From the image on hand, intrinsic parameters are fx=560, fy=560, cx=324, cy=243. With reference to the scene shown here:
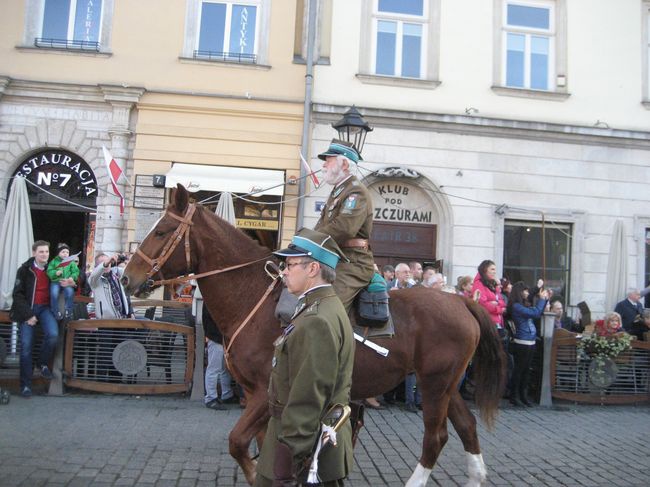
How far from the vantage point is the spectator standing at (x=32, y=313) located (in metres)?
7.09

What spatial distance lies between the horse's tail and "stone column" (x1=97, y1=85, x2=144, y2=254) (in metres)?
9.03

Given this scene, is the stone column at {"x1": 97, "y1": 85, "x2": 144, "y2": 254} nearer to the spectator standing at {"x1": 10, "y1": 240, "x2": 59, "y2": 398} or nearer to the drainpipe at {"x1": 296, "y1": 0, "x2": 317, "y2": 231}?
the drainpipe at {"x1": 296, "y1": 0, "x2": 317, "y2": 231}

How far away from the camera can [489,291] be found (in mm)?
7949

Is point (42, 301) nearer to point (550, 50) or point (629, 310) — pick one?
point (629, 310)

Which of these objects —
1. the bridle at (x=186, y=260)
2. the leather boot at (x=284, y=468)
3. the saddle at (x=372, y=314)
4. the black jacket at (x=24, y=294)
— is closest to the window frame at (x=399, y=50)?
the black jacket at (x=24, y=294)

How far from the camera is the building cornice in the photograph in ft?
41.0

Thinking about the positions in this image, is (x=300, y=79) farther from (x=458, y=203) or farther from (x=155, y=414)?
(x=155, y=414)

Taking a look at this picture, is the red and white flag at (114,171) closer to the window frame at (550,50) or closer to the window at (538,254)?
the window frame at (550,50)

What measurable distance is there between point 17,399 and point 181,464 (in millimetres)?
3280

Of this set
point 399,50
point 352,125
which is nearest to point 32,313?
point 352,125

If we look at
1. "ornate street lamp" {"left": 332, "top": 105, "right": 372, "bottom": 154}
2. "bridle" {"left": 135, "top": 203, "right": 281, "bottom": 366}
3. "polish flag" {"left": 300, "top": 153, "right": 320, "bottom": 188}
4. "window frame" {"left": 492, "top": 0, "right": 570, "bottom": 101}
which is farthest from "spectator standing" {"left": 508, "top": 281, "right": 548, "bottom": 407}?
"window frame" {"left": 492, "top": 0, "right": 570, "bottom": 101}

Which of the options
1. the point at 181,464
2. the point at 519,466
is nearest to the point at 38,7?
the point at 181,464

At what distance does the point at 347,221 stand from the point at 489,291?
14.8 ft

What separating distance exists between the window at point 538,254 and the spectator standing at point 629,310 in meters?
2.89
